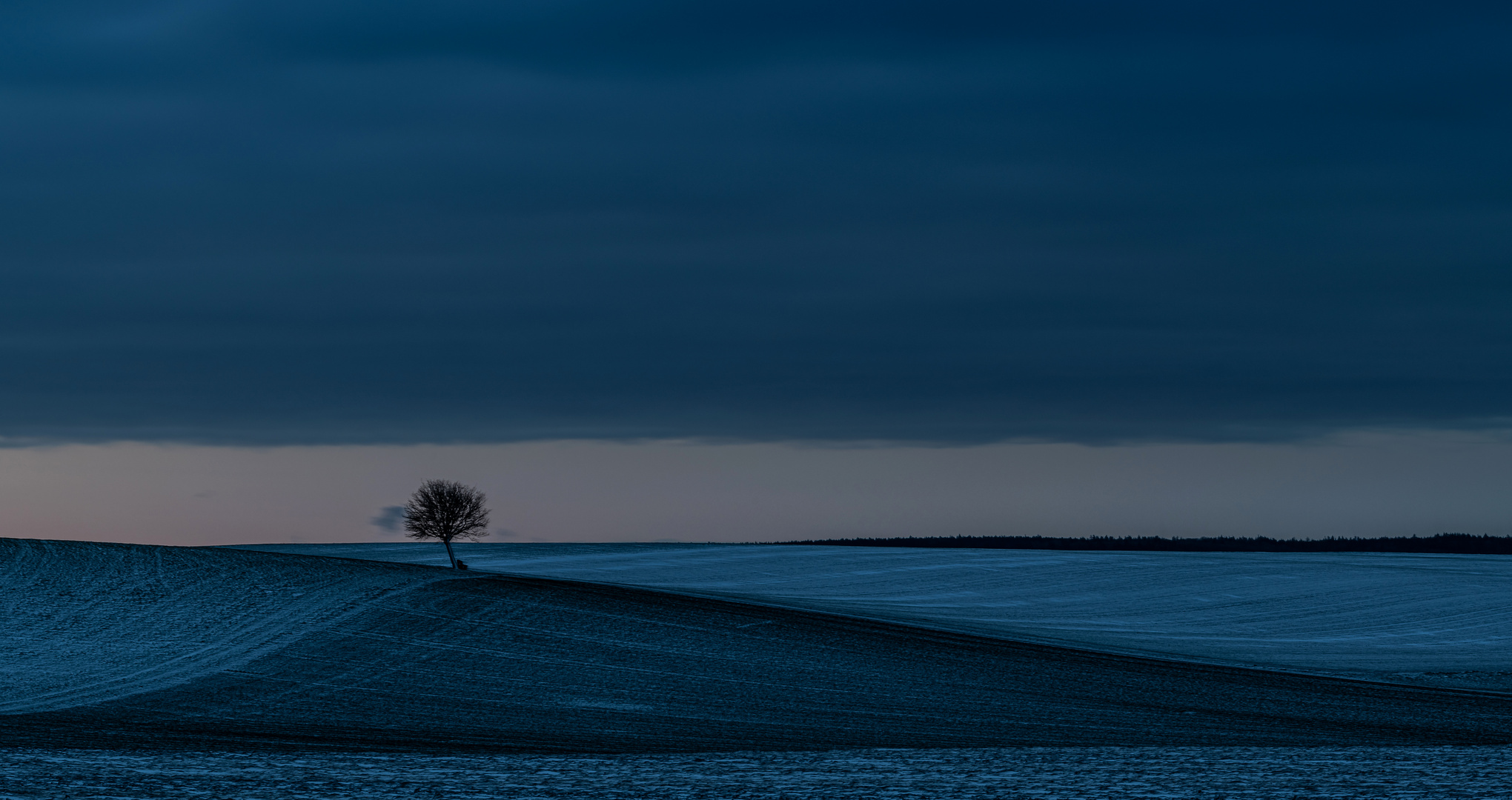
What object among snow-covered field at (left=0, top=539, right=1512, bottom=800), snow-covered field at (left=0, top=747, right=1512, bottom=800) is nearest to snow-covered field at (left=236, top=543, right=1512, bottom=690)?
snow-covered field at (left=0, top=539, right=1512, bottom=800)

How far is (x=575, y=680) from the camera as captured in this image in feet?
91.0

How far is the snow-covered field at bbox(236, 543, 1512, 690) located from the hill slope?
4409mm

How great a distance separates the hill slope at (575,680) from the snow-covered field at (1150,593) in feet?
14.5

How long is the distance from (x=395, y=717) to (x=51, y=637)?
1360cm

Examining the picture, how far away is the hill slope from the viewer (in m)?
21.5

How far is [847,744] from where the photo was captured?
66.1 ft

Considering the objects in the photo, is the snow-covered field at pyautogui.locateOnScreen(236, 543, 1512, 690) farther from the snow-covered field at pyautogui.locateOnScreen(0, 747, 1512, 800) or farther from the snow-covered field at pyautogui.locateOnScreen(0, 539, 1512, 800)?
the snow-covered field at pyautogui.locateOnScreen(0, 747, 1512, 800)

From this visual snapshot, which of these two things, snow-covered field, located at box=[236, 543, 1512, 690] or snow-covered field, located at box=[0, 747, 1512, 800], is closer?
snow-covered field, located at box=[0, 747, 1512, 800]

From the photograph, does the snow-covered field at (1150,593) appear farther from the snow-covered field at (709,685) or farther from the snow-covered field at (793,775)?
the snow-covered field at (793,775)

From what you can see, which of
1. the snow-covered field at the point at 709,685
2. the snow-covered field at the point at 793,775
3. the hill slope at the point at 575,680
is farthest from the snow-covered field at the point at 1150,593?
the snow-covered field at the point at 793,775

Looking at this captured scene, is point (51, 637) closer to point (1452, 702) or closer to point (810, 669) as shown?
point (810, 669)

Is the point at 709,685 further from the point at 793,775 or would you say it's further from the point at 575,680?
the point at 793,775

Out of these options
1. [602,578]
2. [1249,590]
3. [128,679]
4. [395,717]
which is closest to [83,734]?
[395,717]

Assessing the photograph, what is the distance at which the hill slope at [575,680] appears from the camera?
2148cm
